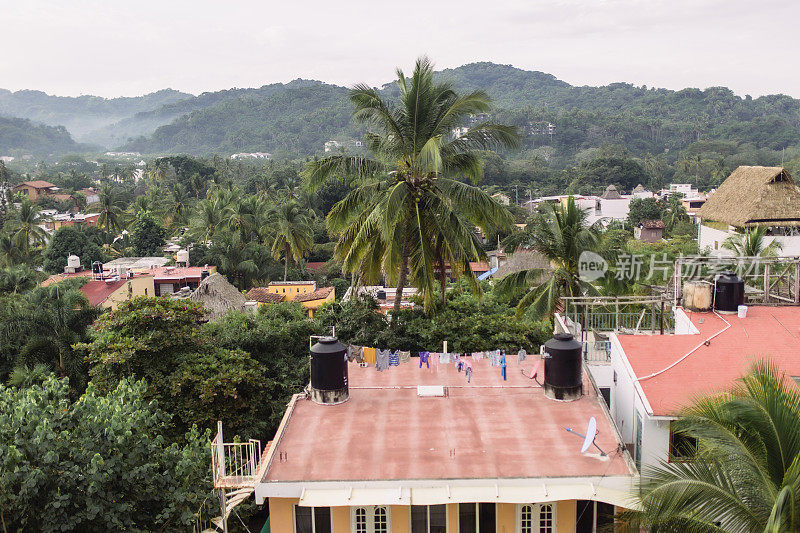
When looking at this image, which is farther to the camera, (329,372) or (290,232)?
(290,232)

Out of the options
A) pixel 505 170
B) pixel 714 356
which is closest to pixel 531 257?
pixel 714 356

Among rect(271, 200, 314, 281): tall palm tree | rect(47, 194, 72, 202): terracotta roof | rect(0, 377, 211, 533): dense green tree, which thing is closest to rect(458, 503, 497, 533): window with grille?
rect(0, 377, 211, 533): dense green tree

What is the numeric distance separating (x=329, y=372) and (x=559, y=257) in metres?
8.40

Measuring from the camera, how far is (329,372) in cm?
1124

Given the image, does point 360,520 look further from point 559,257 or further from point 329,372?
point 559,257

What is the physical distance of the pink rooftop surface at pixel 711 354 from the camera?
383 inches

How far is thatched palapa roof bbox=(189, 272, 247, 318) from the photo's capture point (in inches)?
1123

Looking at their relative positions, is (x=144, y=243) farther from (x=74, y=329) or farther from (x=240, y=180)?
(x=240, y=180)

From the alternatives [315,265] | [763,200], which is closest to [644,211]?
[763,200]

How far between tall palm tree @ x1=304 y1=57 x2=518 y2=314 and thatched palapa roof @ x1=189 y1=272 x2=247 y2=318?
1431 centimetres

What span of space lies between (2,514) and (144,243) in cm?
4364

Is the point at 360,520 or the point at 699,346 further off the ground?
the point at 699,346

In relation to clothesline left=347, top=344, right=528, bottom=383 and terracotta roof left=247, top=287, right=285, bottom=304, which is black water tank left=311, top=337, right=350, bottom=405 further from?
terracotta roof left=247, top=287, right=285, bottom=304

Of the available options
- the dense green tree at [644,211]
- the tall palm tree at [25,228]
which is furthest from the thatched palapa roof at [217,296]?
the dense green tree at [644,211]
